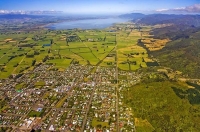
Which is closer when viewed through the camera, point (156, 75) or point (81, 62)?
point (156, 75)

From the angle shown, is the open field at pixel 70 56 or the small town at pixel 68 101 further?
the open field at pixel 70 56

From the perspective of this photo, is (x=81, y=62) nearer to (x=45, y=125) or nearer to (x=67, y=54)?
(x=67, y=54)

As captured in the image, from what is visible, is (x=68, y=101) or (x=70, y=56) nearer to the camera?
(x=68, y=101)

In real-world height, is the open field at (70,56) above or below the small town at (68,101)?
above

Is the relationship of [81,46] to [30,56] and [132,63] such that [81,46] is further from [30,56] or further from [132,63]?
[132,63]

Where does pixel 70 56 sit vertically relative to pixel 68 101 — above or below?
above

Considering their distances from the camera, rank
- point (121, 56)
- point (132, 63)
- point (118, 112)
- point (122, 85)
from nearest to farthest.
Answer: point (118, 112) → point (122, 85) → point (132, 63) → point (121, 56)

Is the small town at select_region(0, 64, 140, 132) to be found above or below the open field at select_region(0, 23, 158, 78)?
below

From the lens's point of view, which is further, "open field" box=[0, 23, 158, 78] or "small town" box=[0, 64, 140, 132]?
"open field" box=[0, 23, 158, 78]

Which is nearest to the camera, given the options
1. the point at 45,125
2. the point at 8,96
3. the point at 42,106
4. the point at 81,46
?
the point at 45,125

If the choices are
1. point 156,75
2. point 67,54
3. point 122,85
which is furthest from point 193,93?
Answer: point 67,54
